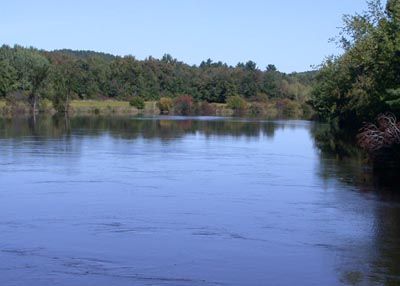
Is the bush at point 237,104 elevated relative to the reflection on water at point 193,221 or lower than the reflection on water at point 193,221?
elevated

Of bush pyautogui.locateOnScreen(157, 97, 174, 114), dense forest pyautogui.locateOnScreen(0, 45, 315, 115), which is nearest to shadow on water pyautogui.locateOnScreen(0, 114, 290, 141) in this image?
dense forest pyautogui.locateOnScreen(0, 45, 315, 115)

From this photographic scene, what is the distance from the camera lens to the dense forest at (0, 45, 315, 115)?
3905 inches

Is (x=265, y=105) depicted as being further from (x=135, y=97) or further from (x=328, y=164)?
(x=328, y=164)

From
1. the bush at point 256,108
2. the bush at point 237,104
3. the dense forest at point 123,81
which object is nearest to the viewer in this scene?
the dense forest at point 123,81

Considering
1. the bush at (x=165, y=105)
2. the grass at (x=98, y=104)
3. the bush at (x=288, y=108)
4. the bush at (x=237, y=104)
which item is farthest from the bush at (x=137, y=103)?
the bush at (x=288, y=108)

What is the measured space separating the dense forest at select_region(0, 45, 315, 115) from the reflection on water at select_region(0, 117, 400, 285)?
6837 centimetres

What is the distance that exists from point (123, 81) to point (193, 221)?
368 feet

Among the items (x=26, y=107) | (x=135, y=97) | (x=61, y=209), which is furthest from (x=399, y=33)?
(x=135, y=97)

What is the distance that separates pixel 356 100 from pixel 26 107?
6035 centimetres

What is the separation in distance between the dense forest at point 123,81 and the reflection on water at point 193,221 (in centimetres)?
6837

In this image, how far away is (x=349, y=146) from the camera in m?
42.6

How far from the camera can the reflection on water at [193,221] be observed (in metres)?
12.3

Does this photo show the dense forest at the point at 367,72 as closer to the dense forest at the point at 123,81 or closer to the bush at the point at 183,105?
the dense forest at the point at 123,81

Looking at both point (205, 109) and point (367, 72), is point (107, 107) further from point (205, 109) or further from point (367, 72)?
point (367, 72)
